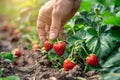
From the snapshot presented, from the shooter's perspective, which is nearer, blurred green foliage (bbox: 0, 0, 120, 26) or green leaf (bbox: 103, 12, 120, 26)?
green leaf (bbox: 103, 12, 120, 26)

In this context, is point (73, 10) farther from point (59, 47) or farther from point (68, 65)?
point (68, 65)

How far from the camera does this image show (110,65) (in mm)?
3438

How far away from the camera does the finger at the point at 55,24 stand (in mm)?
3832

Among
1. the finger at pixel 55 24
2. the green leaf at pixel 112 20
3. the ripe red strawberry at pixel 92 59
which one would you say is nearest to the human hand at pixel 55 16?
the finger at pixel 55 24

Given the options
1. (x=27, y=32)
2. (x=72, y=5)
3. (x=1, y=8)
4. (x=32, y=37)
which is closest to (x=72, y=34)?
(x=72, y=5)

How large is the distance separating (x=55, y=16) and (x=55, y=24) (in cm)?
8

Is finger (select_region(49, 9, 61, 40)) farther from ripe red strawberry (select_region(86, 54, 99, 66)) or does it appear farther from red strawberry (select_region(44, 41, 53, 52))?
ripe red strawberry (select_region(86, 54, 99, 66))

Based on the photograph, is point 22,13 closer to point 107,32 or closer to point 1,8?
point 107,32

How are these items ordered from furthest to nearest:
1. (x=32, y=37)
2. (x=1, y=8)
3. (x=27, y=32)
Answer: (x=1, y=8) < (x=27, y=32) < (x=32, y=37)

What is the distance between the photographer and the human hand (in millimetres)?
3850

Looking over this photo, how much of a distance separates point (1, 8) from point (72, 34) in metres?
7.46

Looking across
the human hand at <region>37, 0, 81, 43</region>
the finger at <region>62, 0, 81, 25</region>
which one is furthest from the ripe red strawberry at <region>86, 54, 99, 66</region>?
the finger at <region>62, 0, 81, 25</region>

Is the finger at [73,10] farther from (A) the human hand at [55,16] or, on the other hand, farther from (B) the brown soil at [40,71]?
(B) the brown soil at [40,71]

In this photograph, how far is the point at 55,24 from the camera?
3836 mm
